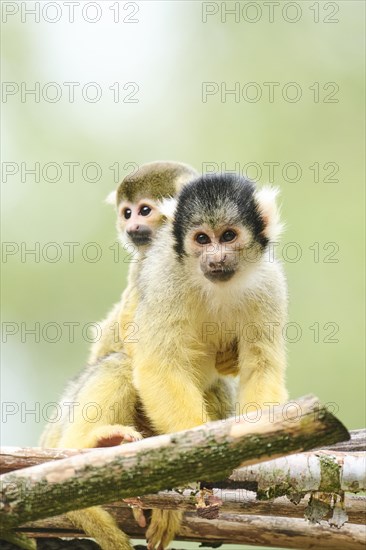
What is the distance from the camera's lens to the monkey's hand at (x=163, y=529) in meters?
4.24

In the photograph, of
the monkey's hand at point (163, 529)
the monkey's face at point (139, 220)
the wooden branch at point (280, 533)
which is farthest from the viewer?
the monkey's face at point (139, 220)

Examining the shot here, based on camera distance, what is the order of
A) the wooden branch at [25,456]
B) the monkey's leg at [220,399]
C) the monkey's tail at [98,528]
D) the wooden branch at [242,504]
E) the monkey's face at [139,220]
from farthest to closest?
the monkey's face at [139,220] < the monkey's leg at [220,399] < the monkey's tail at [98,528] < the wooden branch at [242,504] < the wooden branch at [25,456]

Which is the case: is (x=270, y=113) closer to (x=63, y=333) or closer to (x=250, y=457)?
(x=63, y=333)

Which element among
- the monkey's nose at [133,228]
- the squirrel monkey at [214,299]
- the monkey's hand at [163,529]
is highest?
the monkey's nose at [133,228]

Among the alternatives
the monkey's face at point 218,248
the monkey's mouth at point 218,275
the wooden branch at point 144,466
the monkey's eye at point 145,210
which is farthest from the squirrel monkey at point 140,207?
the wooden branch at point 144,466

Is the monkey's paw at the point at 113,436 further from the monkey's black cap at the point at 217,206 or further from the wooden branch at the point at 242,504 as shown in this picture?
the monkey's black cap at the point at 217,206

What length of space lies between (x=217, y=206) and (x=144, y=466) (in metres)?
2.24

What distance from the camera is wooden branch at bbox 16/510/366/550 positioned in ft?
13.2

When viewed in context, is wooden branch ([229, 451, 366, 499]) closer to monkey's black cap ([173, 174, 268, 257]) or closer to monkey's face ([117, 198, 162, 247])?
monkey's black cap ([173, 174, 268, 257])

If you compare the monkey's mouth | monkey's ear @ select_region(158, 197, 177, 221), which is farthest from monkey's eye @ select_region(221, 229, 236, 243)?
monkey's ear @ select_region(158, 197, 177, 221)

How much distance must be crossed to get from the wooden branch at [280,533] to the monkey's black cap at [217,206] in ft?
5.68

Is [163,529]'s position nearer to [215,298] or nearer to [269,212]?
[215,298]

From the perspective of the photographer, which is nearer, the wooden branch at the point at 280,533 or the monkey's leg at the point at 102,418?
the wooden branch at the point at 280,533

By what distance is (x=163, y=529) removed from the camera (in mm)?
4246
